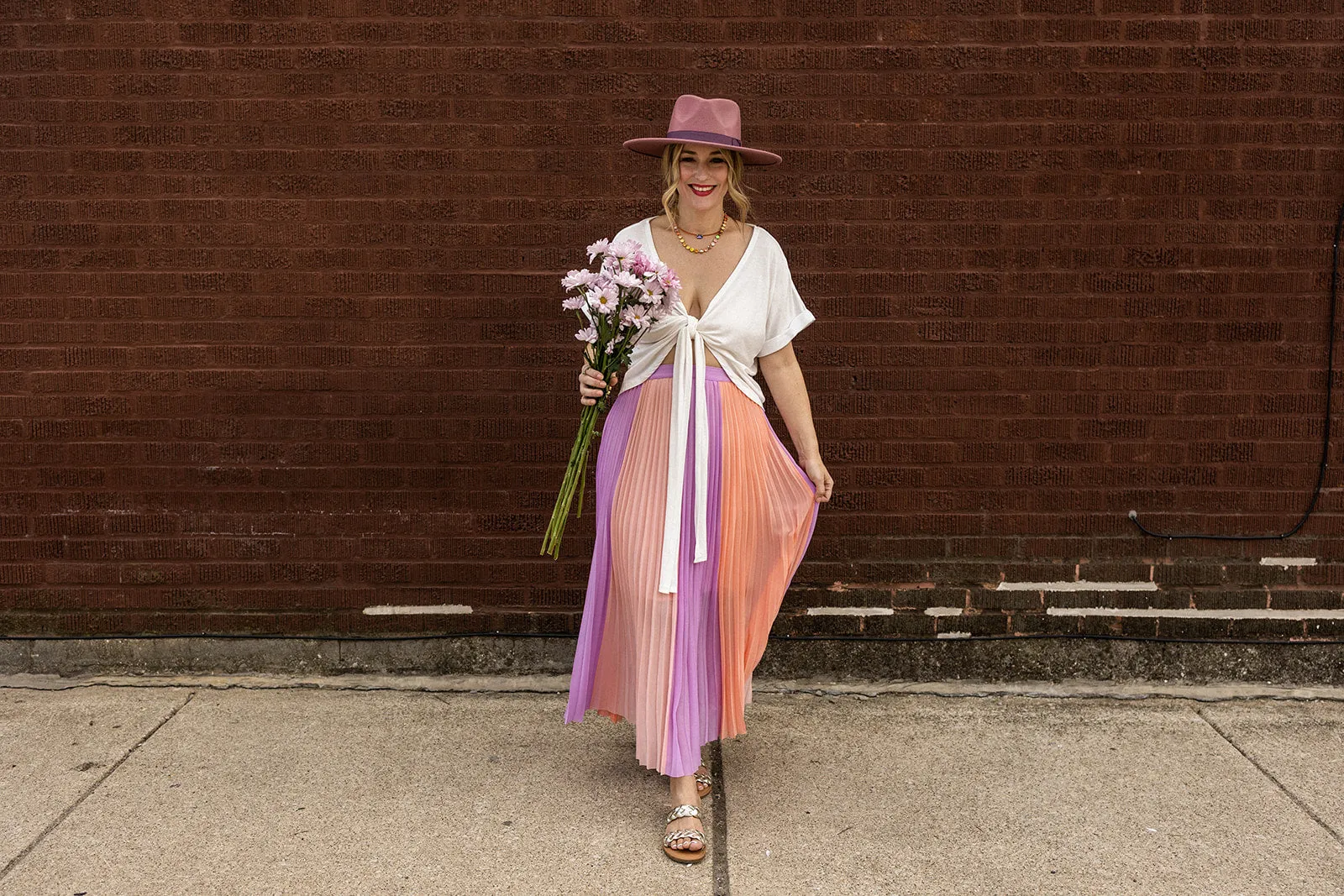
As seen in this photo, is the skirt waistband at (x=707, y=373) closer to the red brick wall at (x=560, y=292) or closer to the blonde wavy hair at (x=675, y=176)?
the blonde wavy hair at (x=675, y=176)

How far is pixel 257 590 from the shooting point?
449 cm

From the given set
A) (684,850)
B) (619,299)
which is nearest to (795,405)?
(619,299)

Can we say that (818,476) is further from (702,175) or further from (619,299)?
(702,175)

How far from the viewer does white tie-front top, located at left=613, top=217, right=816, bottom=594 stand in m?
3.33

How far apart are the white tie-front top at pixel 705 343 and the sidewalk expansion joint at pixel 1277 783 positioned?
6.31 ft

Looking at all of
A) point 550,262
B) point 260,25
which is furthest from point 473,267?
point 260,25

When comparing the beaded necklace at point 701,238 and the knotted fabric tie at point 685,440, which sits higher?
the beaded necklace at point 701,238

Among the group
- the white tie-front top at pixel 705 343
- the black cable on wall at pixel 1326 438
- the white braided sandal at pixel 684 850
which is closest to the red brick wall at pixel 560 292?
the black cable on wall at pixel 1326 438

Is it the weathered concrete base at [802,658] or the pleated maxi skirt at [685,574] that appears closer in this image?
the pleated maxi skirt at [685,574]

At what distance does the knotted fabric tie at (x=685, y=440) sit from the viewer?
3.32 metres

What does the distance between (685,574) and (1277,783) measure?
1962 mm

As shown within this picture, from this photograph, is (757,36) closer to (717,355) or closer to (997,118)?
(997,118)

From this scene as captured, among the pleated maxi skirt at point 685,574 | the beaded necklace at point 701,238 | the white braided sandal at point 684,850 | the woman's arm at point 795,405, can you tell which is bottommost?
the white braided sandal at point 684,850

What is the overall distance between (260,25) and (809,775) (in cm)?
325
